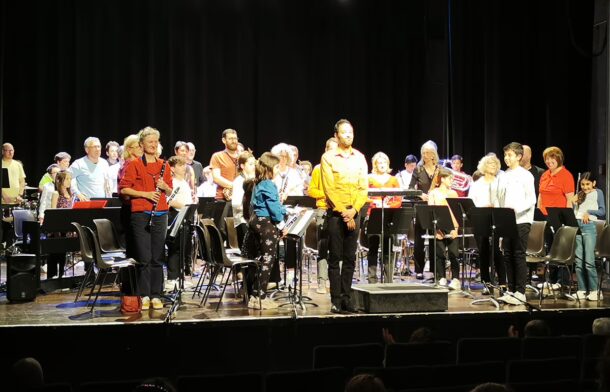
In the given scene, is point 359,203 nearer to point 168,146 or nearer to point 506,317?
point 506,317

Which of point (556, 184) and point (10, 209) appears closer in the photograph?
point (556, 184)

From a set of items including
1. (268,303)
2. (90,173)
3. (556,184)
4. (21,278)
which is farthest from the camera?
(90,173)

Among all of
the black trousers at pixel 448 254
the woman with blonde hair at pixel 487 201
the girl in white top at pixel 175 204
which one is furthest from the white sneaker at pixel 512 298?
the girl in white top at pixel 175 204

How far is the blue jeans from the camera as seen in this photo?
8.67m

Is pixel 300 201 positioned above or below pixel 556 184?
below

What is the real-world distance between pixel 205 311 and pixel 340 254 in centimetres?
145

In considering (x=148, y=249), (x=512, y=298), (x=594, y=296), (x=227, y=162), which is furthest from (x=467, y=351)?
(x=227, y=162)

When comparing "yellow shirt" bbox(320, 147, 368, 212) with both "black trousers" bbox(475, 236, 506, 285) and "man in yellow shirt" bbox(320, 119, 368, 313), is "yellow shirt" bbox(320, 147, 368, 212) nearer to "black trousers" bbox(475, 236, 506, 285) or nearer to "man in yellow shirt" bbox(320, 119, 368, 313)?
"man in yellow shirt" bbox(320, 119, 368, 313)

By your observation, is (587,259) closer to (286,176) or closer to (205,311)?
(286,176)

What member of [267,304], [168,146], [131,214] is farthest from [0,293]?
[168,146]

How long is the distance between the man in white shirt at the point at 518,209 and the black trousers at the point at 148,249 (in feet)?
12.0

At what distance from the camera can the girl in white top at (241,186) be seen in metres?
8.33

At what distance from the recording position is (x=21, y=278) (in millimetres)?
8125

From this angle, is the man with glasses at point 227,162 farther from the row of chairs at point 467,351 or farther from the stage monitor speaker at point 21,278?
the row of chairs at point 467,351
